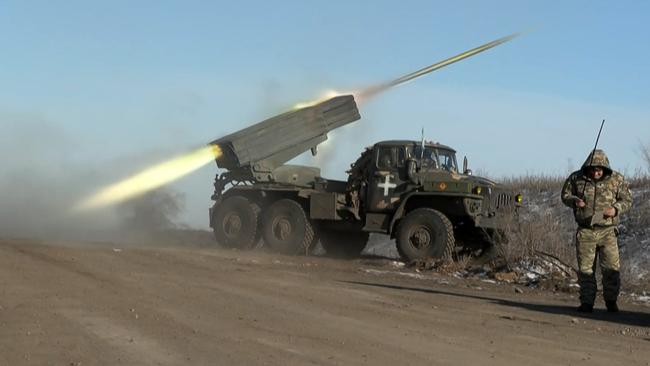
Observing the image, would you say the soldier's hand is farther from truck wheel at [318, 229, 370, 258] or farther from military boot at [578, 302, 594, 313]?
truck wheel at [318, 229, 370, 258]

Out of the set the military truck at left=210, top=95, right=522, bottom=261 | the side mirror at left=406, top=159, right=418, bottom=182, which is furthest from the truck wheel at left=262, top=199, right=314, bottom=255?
the side mirror at left=406, top=159, right=418, bottom=182

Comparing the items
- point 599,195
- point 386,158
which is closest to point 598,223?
point 599,195

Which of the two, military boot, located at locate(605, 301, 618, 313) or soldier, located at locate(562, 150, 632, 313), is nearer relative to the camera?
soldier, located at locate(562, 150, 632, 313)

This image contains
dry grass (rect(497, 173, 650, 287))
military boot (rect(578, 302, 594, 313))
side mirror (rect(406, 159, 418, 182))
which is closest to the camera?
military boot (rect(578, 302, 594, 313))

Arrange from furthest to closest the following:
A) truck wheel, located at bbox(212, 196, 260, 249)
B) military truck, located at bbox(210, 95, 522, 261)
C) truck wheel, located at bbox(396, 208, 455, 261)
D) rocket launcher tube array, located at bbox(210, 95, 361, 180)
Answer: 1. truck wheel, located at bbox(212, 196, 260, 249)
2. rocket launcher tube array, located at bbox(210, 95, 361, 180)
3. military truck, located at bbox(210, 95, 522, 261)
4. truck wheel, located at bbox(396, 208, 455, 261)

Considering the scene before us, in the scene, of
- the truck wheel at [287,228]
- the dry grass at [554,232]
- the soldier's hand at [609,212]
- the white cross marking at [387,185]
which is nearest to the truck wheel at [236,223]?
the truck wheel at [287,228]

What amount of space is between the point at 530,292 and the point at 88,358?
8306 millimetres

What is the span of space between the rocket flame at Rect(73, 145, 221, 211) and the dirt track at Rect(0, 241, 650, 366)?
6884 mm

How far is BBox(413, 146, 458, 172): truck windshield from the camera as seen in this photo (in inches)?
691

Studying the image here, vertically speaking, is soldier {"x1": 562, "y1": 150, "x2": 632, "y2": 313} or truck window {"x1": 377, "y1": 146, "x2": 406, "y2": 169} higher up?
truck window {"x1": 377, "y1": 146, "x2": 406, "y2": 169}

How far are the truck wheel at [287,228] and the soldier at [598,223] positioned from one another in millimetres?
9294

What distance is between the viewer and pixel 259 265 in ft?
49.3

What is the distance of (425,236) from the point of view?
16.6 meters

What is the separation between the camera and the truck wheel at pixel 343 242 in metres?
19.9
